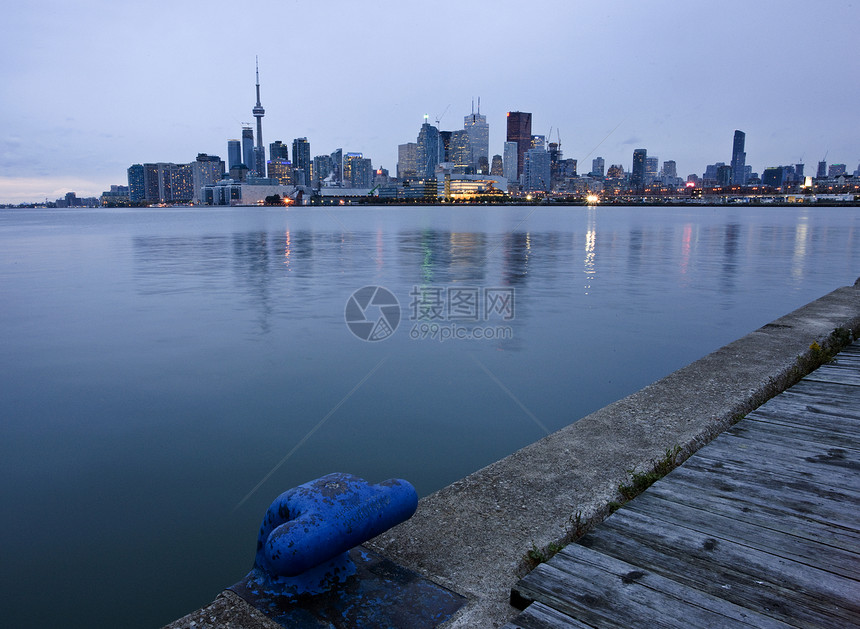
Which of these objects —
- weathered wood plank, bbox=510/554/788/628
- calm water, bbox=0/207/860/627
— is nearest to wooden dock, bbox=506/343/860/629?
weathered wood plank, bbox=510/554/788/628

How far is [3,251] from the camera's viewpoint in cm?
3869

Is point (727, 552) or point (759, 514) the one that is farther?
point (759, 514)

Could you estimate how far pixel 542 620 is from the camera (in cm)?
306

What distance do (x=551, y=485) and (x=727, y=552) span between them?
1461 millimetres

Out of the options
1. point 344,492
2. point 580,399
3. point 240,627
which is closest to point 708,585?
point 344,492

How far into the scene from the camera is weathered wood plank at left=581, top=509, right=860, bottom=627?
3092 millimetres

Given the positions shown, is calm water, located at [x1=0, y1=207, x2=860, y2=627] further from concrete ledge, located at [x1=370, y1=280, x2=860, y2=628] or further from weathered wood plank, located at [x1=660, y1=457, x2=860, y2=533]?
weathered wood plank, located at [x1=660, y1=457, x2=860, y2=533]

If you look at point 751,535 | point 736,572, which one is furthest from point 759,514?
point 736,572

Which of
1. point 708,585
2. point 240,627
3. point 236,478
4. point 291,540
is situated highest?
point 291,540

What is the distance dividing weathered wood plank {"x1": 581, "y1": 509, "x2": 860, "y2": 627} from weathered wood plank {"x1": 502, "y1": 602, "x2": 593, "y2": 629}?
2.12 feet

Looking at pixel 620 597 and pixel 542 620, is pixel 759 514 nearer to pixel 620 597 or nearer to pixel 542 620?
pixel 620 597

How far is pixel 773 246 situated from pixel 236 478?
41.2m

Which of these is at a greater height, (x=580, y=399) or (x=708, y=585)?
(x=708, y=585)

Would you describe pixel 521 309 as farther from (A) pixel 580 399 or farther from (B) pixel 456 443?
(B) pixel 456 443
